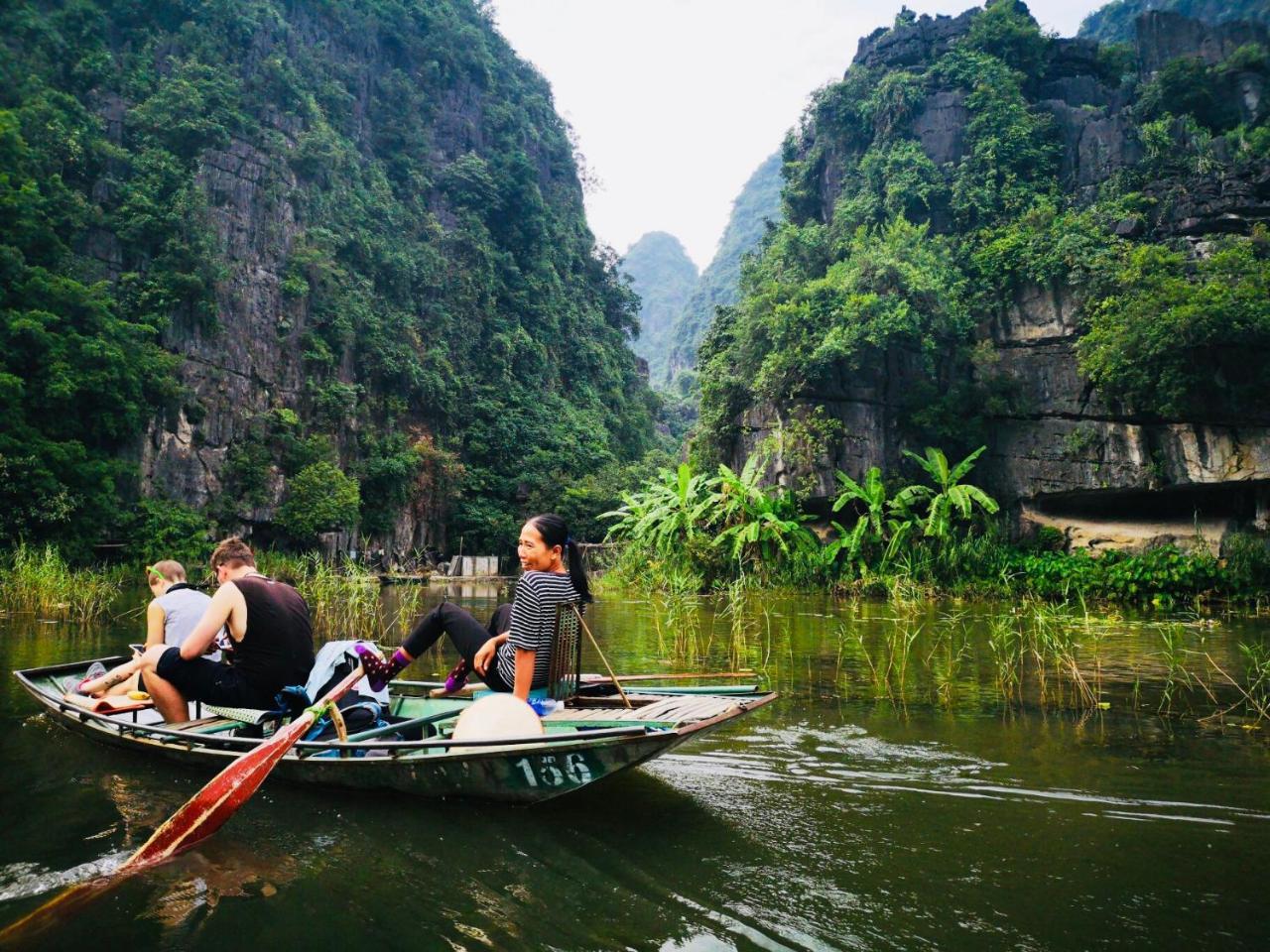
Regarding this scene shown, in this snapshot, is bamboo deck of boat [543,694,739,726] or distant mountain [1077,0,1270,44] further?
distant mountain [1077,0,1270,44]

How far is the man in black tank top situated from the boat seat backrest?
129 centimetres

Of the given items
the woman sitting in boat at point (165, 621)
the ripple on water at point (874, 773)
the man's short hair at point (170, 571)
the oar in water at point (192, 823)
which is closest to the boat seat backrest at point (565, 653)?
the ripple on water at point (874, 773)

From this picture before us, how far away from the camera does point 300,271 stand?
1029 inches

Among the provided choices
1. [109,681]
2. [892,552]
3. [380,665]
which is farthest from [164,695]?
[892,552]

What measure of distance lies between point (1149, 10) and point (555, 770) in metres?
32.2

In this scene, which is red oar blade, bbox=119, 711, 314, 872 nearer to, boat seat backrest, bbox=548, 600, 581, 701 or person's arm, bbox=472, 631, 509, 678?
person's arm, bbox=472, 631, 509, 678

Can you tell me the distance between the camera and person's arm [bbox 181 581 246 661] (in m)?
4.04

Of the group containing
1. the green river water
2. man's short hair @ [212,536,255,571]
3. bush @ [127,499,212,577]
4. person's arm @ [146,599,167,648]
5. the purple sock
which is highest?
bush @ [127,499,212,577]

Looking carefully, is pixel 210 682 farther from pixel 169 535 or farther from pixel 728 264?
pixel 728 264

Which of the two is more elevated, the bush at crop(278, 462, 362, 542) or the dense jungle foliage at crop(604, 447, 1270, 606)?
the bush at crop(278, 462, 362, 542)

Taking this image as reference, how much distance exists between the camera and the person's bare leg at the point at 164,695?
4438mm

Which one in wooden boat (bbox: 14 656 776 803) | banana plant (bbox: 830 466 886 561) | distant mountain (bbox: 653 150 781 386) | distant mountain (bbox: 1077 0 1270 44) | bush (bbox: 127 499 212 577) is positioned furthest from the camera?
distant mountain (bbox: 653 150 781 386)

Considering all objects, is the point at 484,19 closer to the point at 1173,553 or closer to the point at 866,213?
the point at 866,213

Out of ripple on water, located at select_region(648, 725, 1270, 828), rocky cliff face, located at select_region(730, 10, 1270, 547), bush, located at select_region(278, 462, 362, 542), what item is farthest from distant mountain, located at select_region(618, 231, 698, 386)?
ripple on water, located at select_region(648, 725, 1270, 828)
